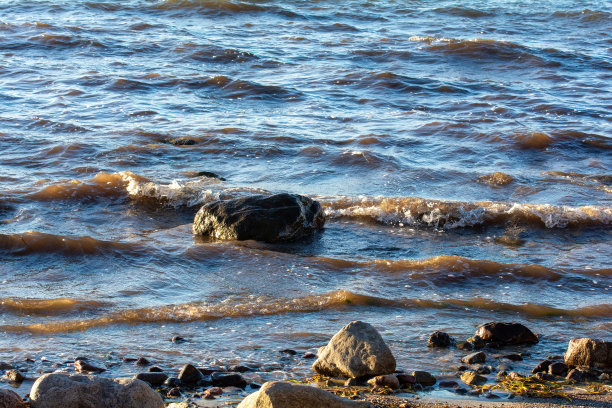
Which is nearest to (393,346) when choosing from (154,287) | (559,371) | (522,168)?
(559,371)

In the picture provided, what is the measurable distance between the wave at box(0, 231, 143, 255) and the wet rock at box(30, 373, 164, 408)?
326 cm

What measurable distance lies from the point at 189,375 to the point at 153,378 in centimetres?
20

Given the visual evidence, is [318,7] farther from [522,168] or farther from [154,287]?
[154,287]

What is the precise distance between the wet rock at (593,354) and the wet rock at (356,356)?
112cm

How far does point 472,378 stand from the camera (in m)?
4.33

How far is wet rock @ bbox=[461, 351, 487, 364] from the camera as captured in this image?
15.2ft

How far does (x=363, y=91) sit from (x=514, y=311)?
8.81 meters

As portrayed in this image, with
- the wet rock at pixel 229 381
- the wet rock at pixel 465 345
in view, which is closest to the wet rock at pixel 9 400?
the wet rock at pixel 229 381

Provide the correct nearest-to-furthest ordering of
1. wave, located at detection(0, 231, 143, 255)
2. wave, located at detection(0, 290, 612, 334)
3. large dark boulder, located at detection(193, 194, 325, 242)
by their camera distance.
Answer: wave, located at detection(0, 290, 612, 334), wave, located at detection(0, 231, 143, 255), large dark boulder, located at detection(193, 194, 325, 242)

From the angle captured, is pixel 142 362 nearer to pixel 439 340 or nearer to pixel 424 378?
pixel 424 378

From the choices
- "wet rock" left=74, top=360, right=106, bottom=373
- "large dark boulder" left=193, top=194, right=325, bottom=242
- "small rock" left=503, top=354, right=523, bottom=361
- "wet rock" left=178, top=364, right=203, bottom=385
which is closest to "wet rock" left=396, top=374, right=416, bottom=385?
"small rock" left=503, top=354, right=523, bottom=361

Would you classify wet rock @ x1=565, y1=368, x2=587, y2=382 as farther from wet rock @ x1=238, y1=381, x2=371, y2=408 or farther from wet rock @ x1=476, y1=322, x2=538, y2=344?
wet rock @ x1=238, y1=381, x2=371, y2=408

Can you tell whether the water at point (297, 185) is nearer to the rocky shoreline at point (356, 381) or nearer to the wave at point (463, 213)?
the wave at point (463, 213)

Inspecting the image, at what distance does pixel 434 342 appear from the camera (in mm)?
4926
